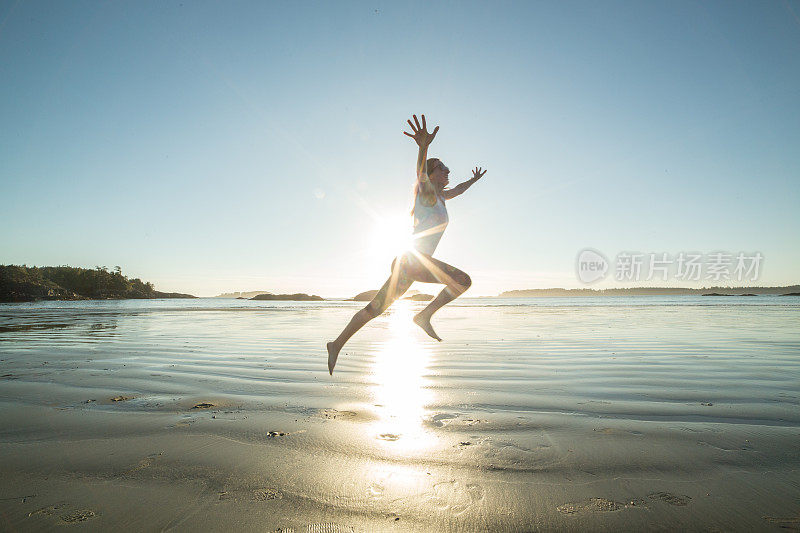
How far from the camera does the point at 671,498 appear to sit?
249 centimetres

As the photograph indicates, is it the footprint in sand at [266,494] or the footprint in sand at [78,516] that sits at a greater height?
the footprint in sand at [266,494]

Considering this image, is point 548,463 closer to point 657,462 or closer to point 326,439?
point 657,462

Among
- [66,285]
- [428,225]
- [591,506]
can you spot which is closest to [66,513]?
[591,506]

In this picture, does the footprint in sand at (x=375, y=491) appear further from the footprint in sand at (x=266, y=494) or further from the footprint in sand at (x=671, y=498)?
the footprint in sand at (x=671, y=498)

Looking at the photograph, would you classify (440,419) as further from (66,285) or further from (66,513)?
(66,285)

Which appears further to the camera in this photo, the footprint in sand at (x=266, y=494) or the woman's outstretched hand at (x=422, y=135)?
the woman's outstretched hand at (x=422, y=135)

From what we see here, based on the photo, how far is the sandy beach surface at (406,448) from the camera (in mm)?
2355

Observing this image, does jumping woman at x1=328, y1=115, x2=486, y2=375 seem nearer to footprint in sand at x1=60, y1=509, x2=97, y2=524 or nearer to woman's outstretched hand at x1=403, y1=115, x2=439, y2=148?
woman's outstretched hand at x1=403, y1=115, x2=439, y2=148

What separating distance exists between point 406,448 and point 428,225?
2502mm

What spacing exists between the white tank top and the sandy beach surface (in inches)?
74.1

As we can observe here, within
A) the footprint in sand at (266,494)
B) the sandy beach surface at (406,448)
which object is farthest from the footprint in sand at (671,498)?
the footprint in sand at (266,494)

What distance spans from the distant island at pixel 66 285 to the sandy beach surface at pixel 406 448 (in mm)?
79389

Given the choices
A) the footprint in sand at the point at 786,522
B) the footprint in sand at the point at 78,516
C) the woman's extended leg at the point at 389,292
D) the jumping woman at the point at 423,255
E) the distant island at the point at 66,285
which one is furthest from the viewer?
the distant island at the point at 66,285

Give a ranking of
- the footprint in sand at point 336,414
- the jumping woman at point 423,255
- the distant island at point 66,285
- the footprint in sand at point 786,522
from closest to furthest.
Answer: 1. the footprint in sand at point 786,522
2. the footprint in sand at point 336,414
3. the jumping woman at point 423,255
4. the distant island at point 66,285
